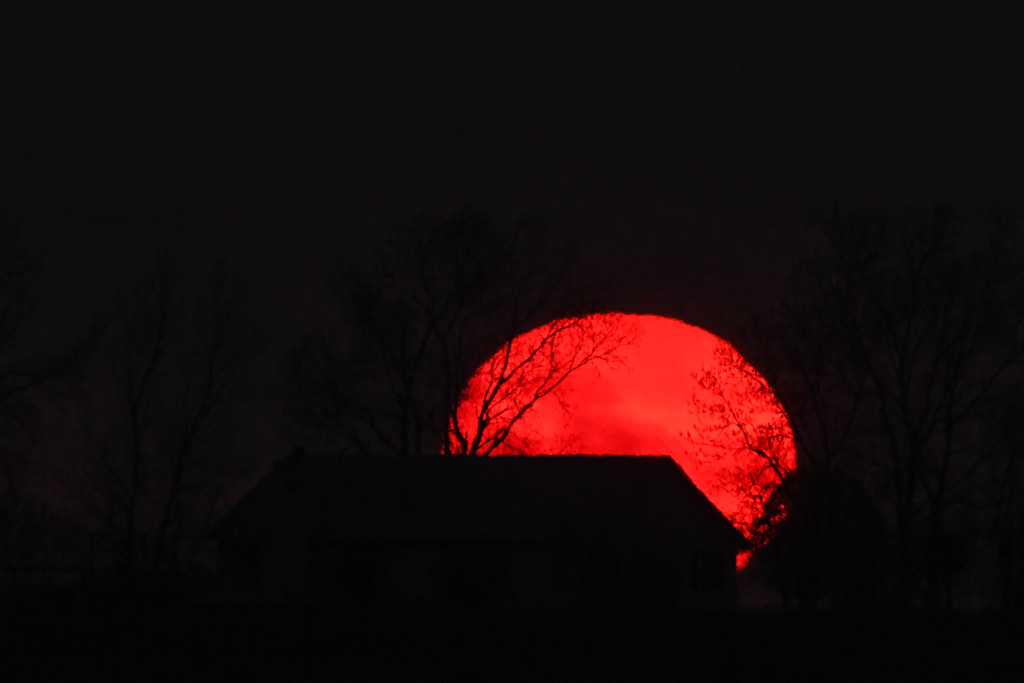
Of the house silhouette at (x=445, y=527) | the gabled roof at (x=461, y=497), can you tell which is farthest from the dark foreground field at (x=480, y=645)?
the gabled roof at (x=461, y=497)

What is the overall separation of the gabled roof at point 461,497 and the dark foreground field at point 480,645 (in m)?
15.7

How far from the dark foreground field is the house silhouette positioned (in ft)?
40.7

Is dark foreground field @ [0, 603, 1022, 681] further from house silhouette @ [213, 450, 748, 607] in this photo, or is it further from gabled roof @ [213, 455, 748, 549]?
gabled roof @ [213, 455, 748, 549]

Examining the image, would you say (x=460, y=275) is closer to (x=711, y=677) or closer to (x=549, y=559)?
(x=549, y=559)

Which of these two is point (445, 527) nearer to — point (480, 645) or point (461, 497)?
point (461, 497)

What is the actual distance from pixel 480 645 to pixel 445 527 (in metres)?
22.8

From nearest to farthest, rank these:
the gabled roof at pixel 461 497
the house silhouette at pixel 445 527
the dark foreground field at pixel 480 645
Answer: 1. the dark foreground field at pixel 480 645
2. the house silhouette at pixel 445 527
3. the gabled roof at pixel 461 497

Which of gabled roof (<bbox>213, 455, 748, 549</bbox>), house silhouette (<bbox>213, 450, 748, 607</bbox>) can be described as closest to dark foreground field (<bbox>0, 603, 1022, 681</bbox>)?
house silhouette (<bbox>213, 450, 748, 607</bbox>)

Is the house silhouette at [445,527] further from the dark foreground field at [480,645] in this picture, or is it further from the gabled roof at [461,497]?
the dark foreground field at [480,645]

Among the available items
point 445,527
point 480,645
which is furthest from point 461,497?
point 480,645

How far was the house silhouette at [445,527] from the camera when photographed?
4744 cm

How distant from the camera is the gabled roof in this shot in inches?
1959

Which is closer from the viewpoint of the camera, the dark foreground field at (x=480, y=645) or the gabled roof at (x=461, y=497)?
the dark foreground field at (x=480, y=645)

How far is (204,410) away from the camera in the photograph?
58281 mm
